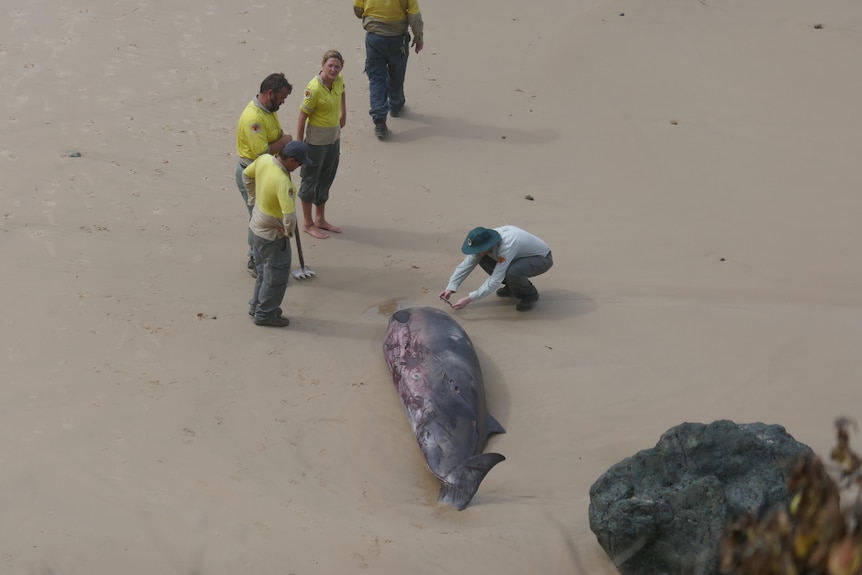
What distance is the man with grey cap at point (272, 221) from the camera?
7.50m

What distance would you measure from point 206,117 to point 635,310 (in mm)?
6126

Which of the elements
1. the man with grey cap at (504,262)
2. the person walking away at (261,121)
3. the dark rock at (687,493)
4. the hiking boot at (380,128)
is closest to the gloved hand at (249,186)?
the person walking away at (261,121)

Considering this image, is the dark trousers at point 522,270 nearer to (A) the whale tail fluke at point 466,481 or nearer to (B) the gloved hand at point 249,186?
(B) the gloved hand at point 249,186

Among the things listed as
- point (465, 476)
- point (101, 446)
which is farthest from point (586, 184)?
point (101, 446)

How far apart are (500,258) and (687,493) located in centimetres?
355

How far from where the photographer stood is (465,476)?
6172mm

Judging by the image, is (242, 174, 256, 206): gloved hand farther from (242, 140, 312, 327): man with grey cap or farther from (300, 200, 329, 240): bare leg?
(300, 200, 329, 240): bare leg

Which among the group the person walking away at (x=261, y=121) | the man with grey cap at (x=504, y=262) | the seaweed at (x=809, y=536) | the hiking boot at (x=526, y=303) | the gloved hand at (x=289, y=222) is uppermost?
the seaweed at (x=809, y=536)

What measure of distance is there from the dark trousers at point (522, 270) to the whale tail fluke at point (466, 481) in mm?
2468

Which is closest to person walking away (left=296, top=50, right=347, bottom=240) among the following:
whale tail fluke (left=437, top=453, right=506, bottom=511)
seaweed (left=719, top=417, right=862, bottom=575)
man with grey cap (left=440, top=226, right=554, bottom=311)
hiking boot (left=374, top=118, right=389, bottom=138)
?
hiking boot (left=374, top=118, right=389, bottom=138)

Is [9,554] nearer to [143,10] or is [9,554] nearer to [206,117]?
[206,117]

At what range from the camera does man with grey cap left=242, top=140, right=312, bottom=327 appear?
24.6 feet

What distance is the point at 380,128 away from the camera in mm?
11414

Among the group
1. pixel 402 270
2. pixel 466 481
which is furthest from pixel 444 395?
pixel 402 270
